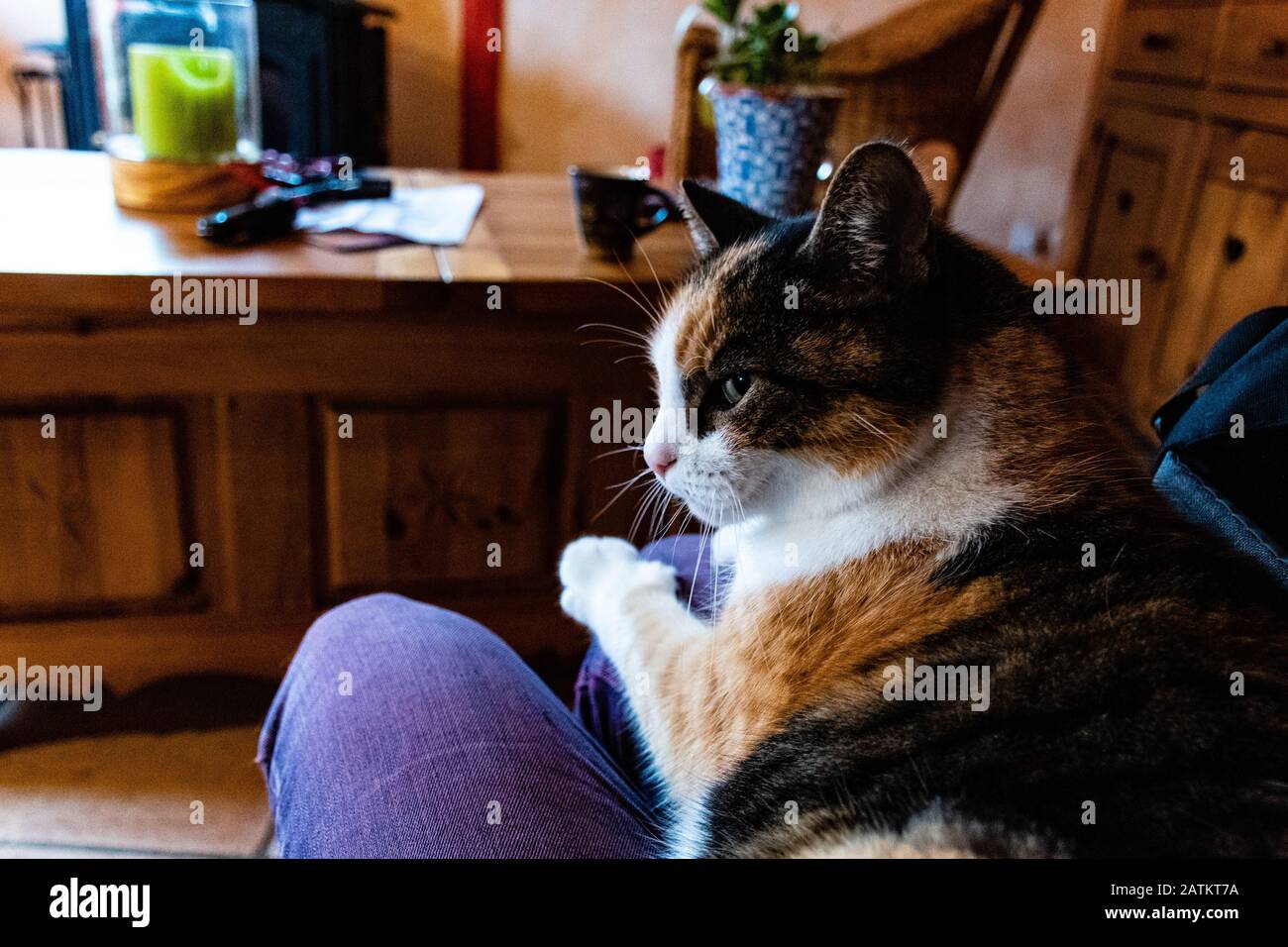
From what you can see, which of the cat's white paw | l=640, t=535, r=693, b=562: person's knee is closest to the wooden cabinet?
l=640, t=535, r=693, b=562: person's knee

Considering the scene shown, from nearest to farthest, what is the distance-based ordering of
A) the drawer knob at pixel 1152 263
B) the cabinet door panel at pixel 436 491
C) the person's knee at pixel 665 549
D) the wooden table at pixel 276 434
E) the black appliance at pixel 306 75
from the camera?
the person's knee at pixel 665 549, the wooden table at pixel 276 434, the cabinet door panel at pixel 436 491, the drawer knob at pixel 1152 263, the black appliance at pixel 306 75

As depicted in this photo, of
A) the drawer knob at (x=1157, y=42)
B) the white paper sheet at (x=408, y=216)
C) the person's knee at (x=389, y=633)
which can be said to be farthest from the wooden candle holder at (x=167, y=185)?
the drawer knob at (x=1157, y=42)

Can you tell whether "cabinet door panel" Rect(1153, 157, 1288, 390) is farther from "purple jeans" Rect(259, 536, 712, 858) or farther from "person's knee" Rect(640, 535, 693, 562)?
"purple jeans" Rect(259, 536, 712, 858)

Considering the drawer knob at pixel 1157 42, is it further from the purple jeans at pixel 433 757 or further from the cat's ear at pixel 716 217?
the purple jeans at pixel 433 757

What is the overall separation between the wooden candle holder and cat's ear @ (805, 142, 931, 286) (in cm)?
128

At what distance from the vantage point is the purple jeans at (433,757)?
1.99 ft

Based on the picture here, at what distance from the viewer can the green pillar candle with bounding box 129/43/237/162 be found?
157 cm

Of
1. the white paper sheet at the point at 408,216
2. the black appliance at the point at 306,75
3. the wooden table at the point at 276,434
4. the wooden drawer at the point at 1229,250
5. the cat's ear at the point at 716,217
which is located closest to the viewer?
the cat's ear at the point at 716,217

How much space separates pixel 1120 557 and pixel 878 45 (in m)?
1.80

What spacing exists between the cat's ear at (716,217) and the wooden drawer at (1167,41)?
191 cm

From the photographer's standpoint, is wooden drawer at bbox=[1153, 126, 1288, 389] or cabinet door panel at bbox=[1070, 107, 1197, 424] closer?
wooden drawer at bbox=[1153, 126, 1288, 389]

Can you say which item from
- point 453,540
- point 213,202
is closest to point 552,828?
point 453,540

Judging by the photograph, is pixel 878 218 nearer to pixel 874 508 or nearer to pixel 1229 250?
pixel 874 508

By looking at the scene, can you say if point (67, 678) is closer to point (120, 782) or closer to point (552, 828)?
point (120, 782)
